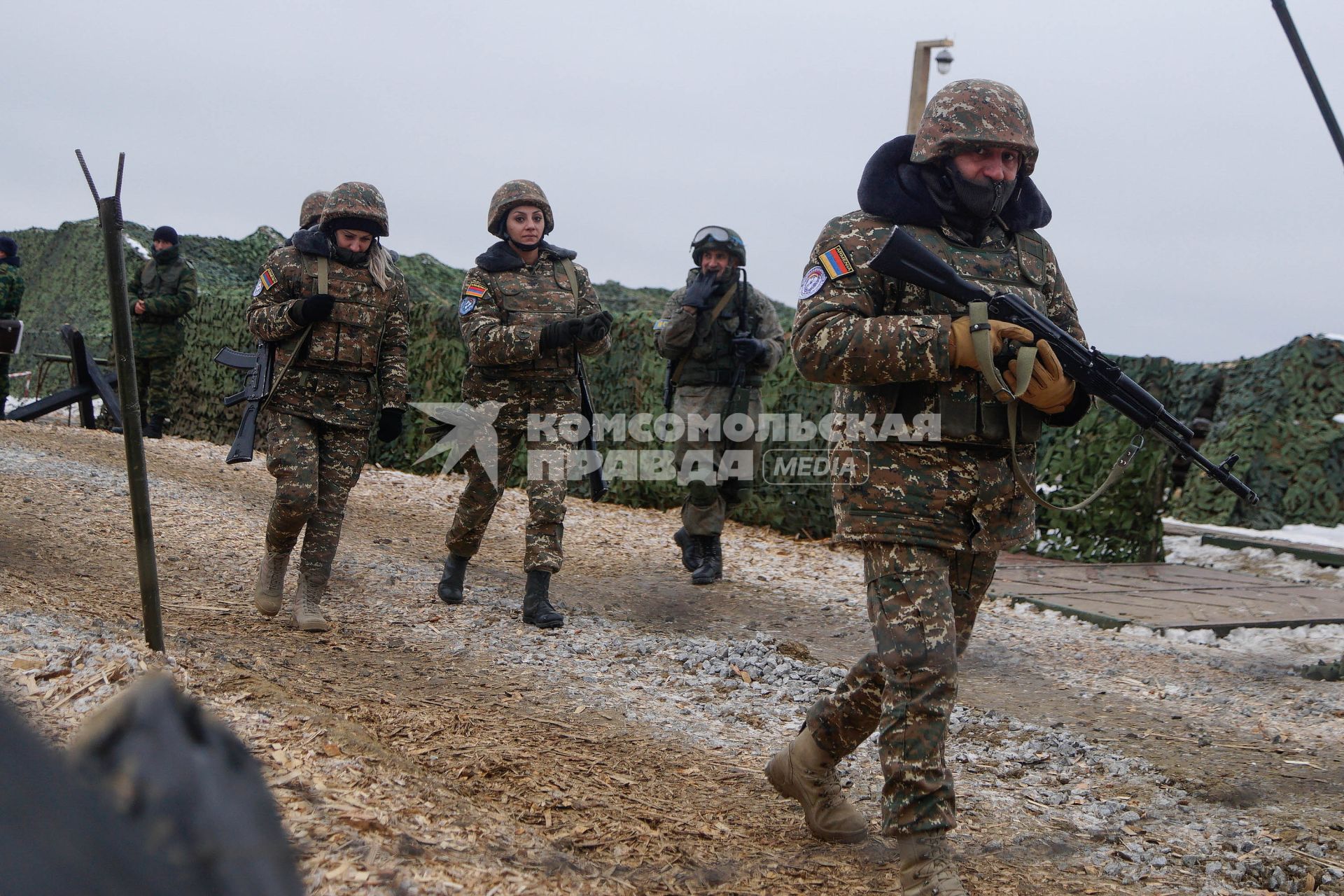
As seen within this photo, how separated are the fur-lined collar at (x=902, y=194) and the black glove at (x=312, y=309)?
325 centimetres

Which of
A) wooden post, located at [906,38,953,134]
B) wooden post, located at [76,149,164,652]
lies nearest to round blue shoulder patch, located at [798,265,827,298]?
wooden post, located at [76,149,164,652]

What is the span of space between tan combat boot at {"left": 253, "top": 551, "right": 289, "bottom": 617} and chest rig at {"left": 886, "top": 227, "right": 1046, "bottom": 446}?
3994 mm

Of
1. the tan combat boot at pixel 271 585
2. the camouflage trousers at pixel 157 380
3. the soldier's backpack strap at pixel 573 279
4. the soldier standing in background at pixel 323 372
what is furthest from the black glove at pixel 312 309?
the camouflage trousers at pixel 157 380

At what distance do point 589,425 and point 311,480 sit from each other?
160 cm

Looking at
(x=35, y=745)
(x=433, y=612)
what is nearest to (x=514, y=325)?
(x=433, y=612)

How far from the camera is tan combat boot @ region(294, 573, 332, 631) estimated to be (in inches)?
241

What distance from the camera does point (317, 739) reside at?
376 cm

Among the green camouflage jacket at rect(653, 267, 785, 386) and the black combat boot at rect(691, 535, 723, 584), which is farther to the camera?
the black combat boot at rect(691, 535, 723, 584)

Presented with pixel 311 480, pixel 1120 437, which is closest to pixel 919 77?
pixel 1120 437

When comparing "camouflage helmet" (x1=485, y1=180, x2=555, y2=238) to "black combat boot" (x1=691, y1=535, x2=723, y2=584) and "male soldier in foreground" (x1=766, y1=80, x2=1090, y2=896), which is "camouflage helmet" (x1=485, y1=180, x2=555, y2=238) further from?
"male soldier in foreground" (x1=766, y1=80, x2=1090, y2=896)

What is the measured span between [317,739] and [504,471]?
311 cm

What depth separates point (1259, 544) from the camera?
1093cm

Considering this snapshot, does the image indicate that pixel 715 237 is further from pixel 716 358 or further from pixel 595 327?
pixel 595 327

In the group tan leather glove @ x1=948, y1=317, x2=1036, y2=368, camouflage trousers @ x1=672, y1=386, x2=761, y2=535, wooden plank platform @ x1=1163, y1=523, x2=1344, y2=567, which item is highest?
tan leather glove @ x1=948, y1=317, x2=1036, y2=368
